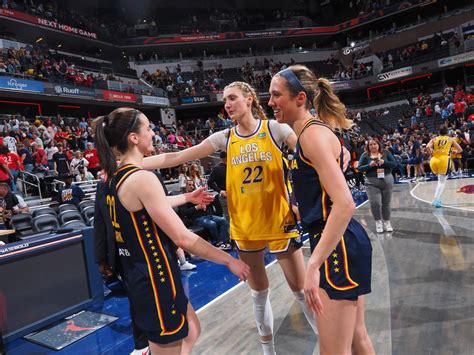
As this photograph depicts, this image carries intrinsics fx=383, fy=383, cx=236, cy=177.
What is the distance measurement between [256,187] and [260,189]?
31mm

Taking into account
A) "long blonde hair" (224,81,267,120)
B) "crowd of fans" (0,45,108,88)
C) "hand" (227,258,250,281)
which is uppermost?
"crowd of fans" (0,45,108,88)

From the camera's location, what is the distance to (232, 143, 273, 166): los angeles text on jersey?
263 cm

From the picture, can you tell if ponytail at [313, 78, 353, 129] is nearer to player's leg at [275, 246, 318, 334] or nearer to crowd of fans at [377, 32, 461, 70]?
player's leg at [275, 246, 318, 334]

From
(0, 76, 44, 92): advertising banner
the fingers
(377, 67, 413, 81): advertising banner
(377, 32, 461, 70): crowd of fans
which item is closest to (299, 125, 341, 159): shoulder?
the fingers

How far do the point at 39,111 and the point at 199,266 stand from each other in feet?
61.9

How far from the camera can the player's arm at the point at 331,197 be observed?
161 centimetres

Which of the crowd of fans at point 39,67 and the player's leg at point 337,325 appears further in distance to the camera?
the crowd of fans at point 39,67

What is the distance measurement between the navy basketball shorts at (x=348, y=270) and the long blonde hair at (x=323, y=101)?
1.96 feet

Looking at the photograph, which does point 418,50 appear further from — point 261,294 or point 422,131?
point 261,294

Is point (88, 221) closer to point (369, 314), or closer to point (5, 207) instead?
point (5, 207)

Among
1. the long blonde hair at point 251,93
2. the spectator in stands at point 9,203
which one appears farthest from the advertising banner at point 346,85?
the long blonde hair at point 251,93

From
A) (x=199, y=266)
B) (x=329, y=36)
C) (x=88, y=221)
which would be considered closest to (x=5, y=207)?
(x=88, y=221)

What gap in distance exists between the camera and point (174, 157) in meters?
2.73

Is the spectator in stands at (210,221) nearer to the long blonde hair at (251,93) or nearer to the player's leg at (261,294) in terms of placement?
the player's leg at (261,294)
